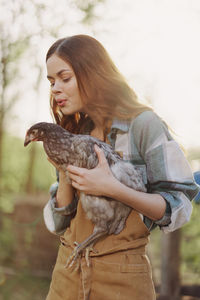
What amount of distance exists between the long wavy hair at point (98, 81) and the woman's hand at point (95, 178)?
10.0 inches

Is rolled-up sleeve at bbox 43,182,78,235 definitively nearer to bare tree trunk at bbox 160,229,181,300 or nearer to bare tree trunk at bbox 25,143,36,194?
bare tree trunk at bbox 160,229,181,300

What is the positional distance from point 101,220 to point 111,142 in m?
0.37

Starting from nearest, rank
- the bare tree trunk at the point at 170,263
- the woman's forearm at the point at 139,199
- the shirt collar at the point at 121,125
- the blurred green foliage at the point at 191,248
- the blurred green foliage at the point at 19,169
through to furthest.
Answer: the woman's forearm at the point at 139,199 → the shirt collar at the point at 121,125 → the bare tree trunk at the point at 170,263 → the blurred green foliage at the point at 191,248 → the blurred green foliage at the point at 19,169

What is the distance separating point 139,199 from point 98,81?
563 millimetres

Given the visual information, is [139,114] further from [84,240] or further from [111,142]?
[84,240]

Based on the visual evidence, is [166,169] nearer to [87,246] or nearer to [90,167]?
[90,167]

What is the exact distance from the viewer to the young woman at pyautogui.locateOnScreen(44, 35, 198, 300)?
4.82ft

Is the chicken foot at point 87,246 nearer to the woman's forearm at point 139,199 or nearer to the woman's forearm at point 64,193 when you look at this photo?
the woman's forearm at point 139,199

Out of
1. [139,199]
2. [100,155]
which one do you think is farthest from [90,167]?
[139,199]

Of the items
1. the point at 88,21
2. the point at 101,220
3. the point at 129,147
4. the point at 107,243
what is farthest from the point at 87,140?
the point at 88,21

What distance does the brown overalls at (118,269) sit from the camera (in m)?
1.48

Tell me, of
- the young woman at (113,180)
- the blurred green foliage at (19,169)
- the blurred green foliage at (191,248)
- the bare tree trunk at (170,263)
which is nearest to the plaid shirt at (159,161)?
the young woman at (113,180)

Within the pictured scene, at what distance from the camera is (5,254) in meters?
5.84

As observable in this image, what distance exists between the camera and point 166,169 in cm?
149
